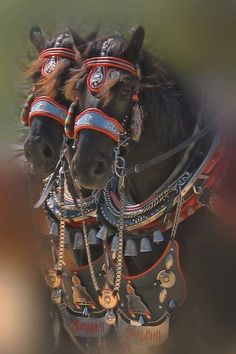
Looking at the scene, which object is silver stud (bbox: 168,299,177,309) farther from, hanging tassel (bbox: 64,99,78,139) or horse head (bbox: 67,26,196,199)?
hanging tassel (bbox: 64,99,78,139)

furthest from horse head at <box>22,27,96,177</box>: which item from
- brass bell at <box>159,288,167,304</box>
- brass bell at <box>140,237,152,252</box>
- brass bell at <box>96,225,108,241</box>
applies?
brass bell at <box>159,288,167,304</box>

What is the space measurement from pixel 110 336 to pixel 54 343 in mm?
251

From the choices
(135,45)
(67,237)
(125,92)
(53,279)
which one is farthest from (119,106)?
(53,279)

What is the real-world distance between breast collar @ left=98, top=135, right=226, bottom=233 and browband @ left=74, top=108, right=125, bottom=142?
0.21 meters

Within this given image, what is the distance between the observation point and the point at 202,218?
1563 millimetres

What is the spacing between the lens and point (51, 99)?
1.65m

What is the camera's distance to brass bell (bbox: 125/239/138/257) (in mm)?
1643

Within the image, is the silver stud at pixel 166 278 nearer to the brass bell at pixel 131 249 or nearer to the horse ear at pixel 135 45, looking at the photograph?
the brass bell at pixel 131 249

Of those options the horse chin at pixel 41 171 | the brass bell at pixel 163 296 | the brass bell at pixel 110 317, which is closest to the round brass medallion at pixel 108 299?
the brass bell at pixel 110 317

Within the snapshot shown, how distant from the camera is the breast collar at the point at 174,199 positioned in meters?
1.52

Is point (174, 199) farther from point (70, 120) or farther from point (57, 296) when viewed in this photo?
point (57, 296)

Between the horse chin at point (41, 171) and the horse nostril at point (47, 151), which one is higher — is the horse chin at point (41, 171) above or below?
below

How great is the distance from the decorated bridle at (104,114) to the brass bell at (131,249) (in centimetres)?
28

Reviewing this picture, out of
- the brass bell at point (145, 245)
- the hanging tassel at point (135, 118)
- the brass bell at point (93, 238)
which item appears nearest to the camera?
the hanging tassel at point (135, 118)
